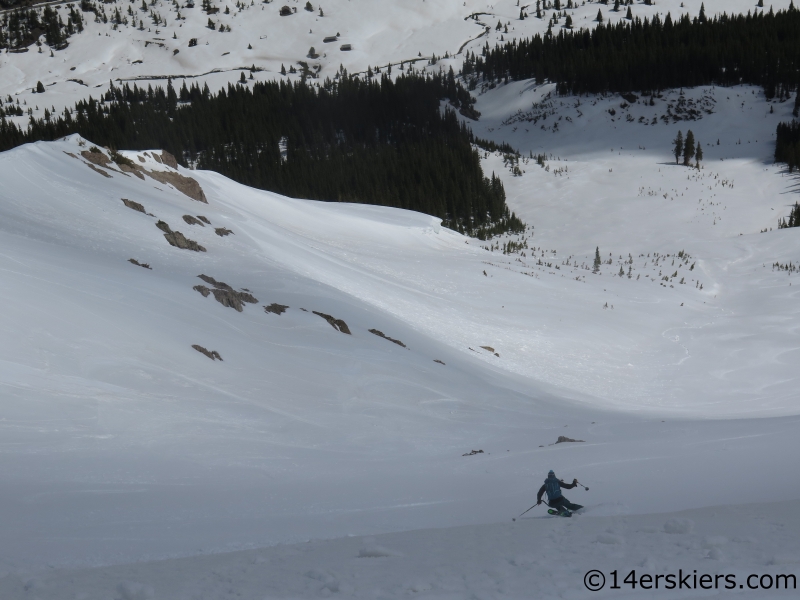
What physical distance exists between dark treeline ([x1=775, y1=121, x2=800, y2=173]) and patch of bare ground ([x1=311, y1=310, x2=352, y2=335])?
6242cm

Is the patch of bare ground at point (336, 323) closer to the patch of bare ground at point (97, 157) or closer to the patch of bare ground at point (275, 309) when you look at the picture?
the patch of bare ground at point (275, 309)

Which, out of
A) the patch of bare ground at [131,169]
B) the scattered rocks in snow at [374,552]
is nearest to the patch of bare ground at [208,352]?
the scattered rocks in snow at [374,552]

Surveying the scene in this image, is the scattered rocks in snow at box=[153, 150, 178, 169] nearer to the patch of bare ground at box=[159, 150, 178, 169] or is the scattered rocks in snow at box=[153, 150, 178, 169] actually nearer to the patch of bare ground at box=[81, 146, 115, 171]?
the patch of bare ground at box=[159, 150, 178, 169]

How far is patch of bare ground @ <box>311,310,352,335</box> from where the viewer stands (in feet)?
60.4

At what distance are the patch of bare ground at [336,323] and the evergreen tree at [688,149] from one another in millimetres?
60282

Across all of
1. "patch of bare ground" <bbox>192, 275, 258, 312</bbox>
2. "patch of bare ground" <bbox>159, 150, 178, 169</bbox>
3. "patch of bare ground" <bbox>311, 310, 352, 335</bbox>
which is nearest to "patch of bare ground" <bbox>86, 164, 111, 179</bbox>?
"patch of bare ground" <bbox>159, 150, 178, 169</bbox>

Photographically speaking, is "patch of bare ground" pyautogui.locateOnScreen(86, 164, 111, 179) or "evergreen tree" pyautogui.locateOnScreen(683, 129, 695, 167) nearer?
"patch of bare ground" pyautogui.locateOnScreen(86, 164, 111, 179)

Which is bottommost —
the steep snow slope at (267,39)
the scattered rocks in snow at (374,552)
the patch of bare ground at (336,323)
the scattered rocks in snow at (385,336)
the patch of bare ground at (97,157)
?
the scattered rocks in snow at (385,336)

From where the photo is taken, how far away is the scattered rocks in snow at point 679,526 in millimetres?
7145

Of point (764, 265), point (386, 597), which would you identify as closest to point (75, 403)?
point (386, 597)

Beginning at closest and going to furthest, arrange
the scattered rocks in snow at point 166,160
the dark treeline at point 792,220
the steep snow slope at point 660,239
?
the steep snow slope at point 660,239
the scattered rocks in snow at point 166,160
the dark treeline at point 792,220

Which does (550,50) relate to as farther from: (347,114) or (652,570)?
(652,570)

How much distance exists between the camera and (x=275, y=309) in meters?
18.2
